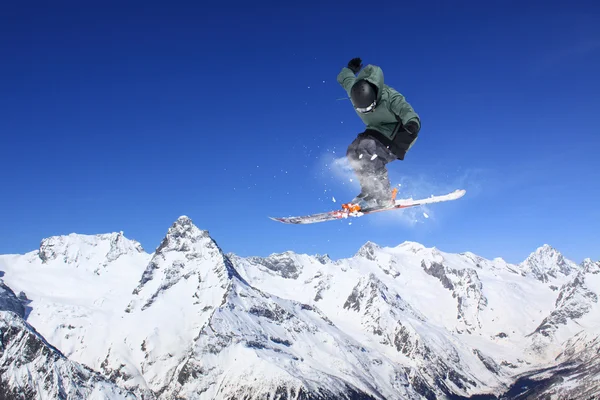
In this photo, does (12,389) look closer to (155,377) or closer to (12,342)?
(12,342)

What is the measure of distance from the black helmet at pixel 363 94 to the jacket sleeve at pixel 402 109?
0.39 m

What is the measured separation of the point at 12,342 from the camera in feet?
430

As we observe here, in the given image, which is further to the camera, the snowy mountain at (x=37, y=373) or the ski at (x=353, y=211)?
the snowy mountain at (x=37, y=373)

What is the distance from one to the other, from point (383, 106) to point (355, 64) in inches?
42.2

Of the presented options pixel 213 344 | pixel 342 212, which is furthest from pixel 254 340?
pixel 342 212

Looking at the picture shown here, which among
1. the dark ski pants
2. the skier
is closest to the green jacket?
the skier

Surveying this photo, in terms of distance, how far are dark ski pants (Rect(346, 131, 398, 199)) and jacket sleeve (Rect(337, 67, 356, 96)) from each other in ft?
3.89

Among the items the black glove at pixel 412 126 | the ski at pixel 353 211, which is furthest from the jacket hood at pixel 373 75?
the ski at pixel 353 211

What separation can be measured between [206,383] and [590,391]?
14819 centimetres

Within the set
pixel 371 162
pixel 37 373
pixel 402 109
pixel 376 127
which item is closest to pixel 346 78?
pixel 376 127

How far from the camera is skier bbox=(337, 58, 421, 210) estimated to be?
327 inches

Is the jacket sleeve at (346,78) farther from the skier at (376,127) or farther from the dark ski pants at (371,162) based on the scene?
the dark ski pants at (371,162)

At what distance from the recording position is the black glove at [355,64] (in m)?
9.04

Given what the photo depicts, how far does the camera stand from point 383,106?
8750 millimetres
